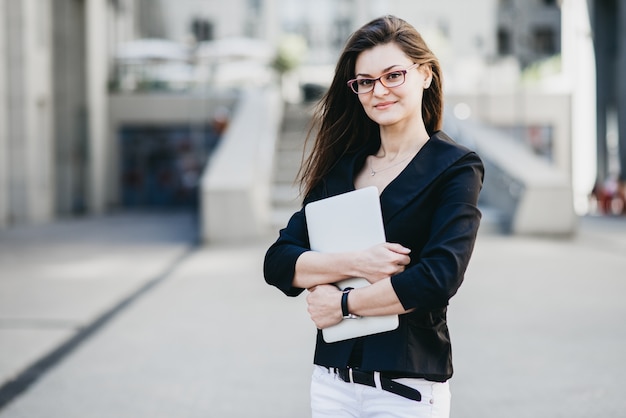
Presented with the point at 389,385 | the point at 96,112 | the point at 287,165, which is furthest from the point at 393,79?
the point at 96,112

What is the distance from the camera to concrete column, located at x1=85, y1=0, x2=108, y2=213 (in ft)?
84.2

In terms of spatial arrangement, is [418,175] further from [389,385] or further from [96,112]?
[96,112]

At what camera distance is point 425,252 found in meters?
2.02

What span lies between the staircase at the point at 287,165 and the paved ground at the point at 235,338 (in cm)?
256

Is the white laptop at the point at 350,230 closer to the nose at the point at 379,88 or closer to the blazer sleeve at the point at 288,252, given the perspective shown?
the blazer sleeve at the point at 288,252

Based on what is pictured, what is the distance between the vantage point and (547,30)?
59.7 meters

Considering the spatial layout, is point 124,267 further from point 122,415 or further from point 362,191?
point 362,191

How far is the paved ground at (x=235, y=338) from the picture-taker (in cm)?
446

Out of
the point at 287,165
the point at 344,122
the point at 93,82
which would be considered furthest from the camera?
the point at 93,82

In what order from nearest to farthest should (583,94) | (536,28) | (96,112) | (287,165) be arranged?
(287,165) → (96,112) → (583,94) → (536,28)

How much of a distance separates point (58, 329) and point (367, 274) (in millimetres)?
4786

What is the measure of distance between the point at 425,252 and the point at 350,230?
194mm

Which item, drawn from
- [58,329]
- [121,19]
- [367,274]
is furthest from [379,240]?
[121,19]

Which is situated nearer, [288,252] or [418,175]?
[418,175]
